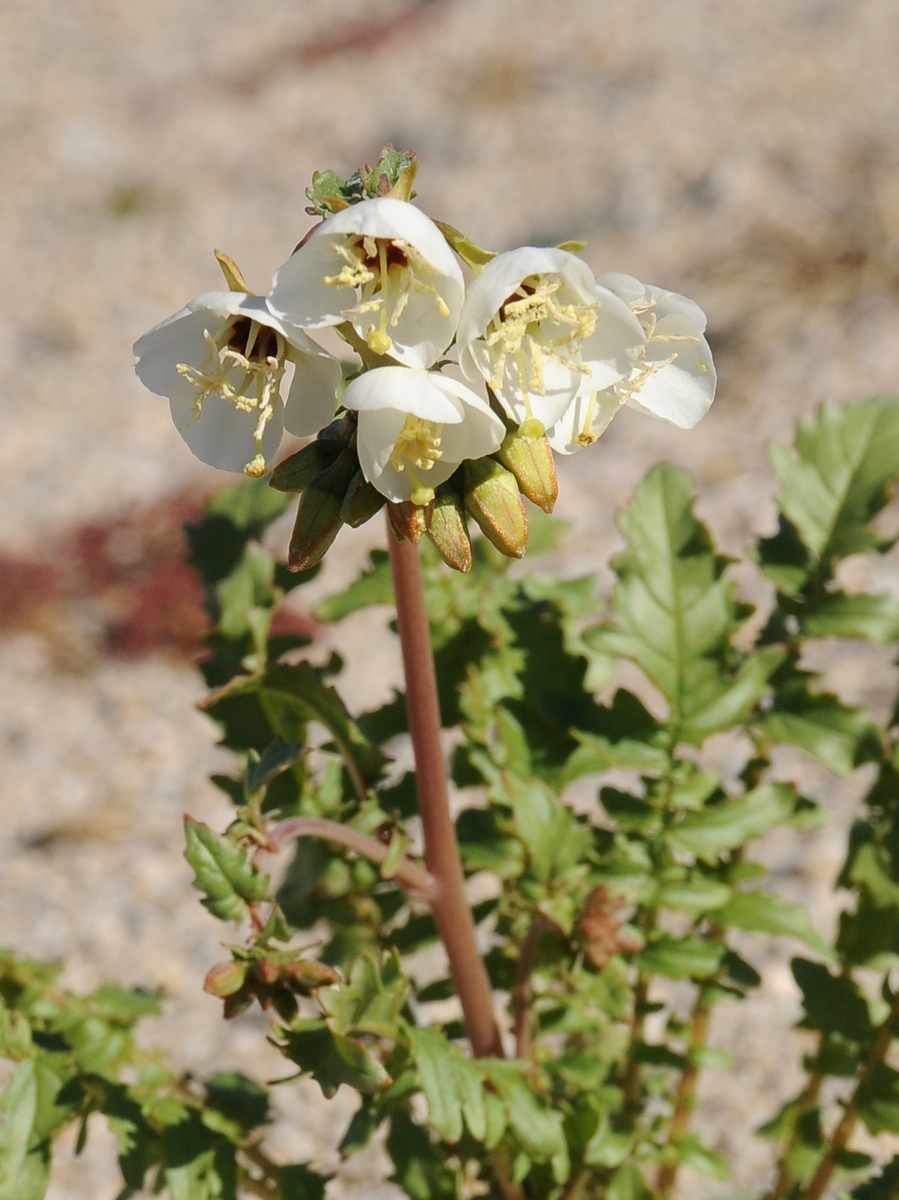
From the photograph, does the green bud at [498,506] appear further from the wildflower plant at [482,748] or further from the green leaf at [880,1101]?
the green leaf at [880,1101]

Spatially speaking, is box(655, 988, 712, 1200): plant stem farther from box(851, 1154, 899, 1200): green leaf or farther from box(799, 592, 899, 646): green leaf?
box(799, 592, 899, 646): green leaf

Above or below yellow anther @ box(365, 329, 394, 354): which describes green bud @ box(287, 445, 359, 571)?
below

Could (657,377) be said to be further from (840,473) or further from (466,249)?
(840,473)

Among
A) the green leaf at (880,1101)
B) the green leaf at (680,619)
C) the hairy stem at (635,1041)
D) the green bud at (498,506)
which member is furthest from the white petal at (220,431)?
the green leaf at (880,1101)

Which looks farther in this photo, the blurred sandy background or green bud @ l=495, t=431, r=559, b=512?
the blurred sandy background

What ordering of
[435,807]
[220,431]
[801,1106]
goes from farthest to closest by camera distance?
[801,1106], [435,807], [220,431]

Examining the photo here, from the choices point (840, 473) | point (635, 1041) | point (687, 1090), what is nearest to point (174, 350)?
point (840, 473)

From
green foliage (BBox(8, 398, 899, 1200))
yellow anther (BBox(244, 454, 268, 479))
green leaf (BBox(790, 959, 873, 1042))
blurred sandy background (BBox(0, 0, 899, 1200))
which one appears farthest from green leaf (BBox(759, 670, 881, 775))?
blurred sandy background (BBox(0, 0, 899, 1200))

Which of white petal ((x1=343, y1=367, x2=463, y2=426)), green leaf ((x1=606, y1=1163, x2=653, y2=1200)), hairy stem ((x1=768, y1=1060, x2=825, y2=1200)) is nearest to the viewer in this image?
white petal ((x1=343, y1=367, x2=463, y2=426))

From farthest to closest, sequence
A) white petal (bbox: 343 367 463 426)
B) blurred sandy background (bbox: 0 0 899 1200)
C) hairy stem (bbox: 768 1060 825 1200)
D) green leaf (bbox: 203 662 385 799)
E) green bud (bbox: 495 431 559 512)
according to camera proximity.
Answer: blurred sandy background (bbox: 0 0 899 1200) < hairy stem (bbox: 768 1060 825 1200) < green leaf (bbox: 203 662 385 799) < green bud (bbox: 495 431 559 512) < white petal (bbox: 343 367 463 426)
